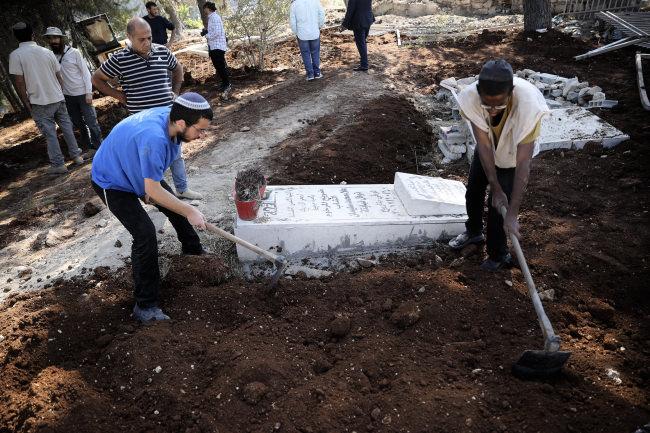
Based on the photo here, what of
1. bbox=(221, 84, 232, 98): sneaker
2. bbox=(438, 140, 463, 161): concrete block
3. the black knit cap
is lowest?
bbox=(438, 140, 463, 161): concrete block

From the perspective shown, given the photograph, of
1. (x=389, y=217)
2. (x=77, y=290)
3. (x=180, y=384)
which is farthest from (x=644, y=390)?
(x=77, y=290)

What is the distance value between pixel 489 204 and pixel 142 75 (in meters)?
3.32

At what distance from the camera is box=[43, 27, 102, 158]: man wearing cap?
228 inches

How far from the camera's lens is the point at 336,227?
13.0 ft

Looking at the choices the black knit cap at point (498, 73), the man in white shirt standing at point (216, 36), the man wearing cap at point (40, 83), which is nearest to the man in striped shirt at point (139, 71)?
the man wearing cap at point (40, 83)

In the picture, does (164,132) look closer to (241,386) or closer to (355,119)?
(241,386)

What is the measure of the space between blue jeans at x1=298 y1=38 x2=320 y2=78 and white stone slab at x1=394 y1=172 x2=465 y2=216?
179 inches

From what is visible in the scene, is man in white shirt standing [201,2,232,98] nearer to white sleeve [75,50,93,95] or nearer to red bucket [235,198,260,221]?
white sleeve [75,50,93,95]

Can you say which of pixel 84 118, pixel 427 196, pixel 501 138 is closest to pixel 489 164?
pixel 501 138

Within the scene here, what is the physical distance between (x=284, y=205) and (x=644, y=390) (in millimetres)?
2957

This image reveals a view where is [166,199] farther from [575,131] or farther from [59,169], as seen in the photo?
[575,131]

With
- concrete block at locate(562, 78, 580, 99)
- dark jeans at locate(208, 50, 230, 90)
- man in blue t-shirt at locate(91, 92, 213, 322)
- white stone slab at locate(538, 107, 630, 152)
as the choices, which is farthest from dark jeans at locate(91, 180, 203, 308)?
concrete block at locate(562, 78, 580, 99)

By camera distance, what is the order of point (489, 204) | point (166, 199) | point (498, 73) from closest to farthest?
point (498, 73) < point (166, 199) < point (489, 204)

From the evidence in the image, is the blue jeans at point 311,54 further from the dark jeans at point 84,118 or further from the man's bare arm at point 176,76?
the man's bare arm at point 176,76
